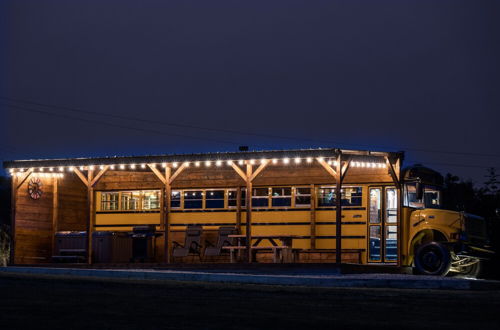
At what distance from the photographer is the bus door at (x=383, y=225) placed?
24406 mm

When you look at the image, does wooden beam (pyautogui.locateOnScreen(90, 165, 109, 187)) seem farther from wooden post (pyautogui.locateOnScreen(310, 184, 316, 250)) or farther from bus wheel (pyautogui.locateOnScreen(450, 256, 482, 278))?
bus wheel (pyautogui.locateOnScreen(450, 256, 482, 278))

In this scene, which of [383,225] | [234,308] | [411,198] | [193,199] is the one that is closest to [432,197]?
[411,198]

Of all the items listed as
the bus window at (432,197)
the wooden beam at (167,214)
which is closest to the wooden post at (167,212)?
the wooden beam at (167,214)

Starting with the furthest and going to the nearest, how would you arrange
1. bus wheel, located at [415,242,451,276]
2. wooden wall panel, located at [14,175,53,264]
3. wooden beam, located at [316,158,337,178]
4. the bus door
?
wooden wall panel, located at [14,175,53,264] < the bus door < wooden beam, located at [316,158,337,178] < bus wheel, located at [415,242,451,276]

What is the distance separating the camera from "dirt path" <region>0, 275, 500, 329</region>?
33.8 feet

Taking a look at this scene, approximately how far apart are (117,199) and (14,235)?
3545mm

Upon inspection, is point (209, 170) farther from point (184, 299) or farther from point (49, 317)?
point (49, 317)

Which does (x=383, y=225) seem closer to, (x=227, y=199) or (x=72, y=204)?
(x=227, y=199)

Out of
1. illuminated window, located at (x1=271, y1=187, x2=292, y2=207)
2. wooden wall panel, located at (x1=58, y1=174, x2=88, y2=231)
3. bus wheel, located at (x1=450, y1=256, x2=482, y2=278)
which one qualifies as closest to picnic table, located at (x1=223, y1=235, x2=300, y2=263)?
illuminated window, located at (x1=271, y1=187, x2=292, y2=207)

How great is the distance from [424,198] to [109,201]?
35.4ft

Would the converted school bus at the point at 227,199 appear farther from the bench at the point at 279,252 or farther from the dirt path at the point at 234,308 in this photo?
the dirt path at the point at 234,308

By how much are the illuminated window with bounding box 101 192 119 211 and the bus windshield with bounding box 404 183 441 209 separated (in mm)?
10077

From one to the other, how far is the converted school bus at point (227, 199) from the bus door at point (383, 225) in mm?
28

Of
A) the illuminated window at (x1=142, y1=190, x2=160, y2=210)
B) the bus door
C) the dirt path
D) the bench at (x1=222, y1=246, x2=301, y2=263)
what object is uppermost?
the illuminated window at (x1=142, y1=190, x2=160, y2=210)
